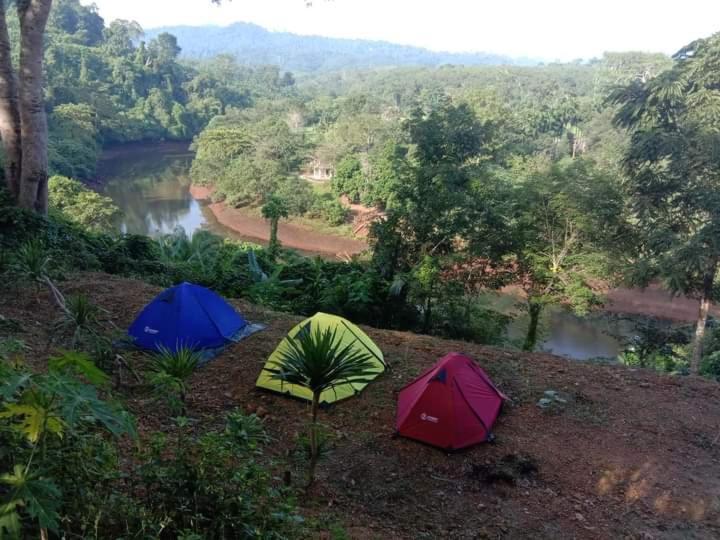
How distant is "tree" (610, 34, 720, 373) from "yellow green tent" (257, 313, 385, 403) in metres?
7.00

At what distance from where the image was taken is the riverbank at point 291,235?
30.2m

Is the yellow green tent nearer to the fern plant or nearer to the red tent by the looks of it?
the red tent

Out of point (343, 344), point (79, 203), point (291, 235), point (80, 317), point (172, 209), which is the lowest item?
point (172, 209)

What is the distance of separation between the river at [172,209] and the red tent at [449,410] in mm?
8604

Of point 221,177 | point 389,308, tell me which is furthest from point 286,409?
point 221,177

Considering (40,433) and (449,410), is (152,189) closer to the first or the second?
(449,410)

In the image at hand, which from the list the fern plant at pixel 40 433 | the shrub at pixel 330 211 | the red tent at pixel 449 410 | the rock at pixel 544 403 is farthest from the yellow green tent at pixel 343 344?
the shrub at pixel 330 211

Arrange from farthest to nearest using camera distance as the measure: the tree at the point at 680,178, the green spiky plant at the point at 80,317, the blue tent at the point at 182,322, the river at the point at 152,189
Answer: the river at the point at 152,189
the tree at the point at 680,178
the blue tent at the point at 182,322
the green spiky plant at the point at 80,317

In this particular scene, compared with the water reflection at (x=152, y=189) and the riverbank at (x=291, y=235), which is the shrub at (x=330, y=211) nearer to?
the riverbank at (x=291, y=235)

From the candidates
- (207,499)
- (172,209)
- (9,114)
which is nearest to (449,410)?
(207,499)

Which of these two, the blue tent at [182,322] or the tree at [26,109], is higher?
the tree at [26,109]

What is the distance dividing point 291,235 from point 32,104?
2309 cm

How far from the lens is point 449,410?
511 centimetres

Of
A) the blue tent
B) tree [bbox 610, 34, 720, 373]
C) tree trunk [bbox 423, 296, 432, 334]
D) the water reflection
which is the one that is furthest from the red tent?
the water reflection
